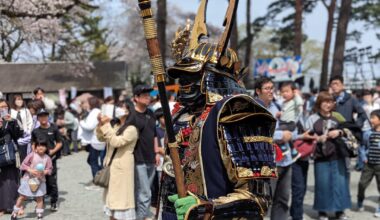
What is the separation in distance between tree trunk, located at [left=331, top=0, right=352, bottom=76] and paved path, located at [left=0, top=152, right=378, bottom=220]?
7.90 meters

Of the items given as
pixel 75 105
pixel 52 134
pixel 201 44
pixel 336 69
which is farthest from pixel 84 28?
pixel 201 44

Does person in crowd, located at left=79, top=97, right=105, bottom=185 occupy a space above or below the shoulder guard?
below

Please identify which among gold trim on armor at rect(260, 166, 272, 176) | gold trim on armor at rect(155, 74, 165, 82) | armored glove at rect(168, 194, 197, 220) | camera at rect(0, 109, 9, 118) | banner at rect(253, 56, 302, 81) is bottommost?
armored glove at rect(168, 194, 197, 220)

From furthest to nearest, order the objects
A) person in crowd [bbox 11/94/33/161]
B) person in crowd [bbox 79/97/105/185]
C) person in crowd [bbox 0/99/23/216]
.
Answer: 1. person in crowd [bbox 79/97/105/185]
2. person in crowd [bbox 11/94/33/161]
3. person in crowd [bbox 0/99/23/216]

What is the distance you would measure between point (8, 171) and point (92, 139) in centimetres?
203

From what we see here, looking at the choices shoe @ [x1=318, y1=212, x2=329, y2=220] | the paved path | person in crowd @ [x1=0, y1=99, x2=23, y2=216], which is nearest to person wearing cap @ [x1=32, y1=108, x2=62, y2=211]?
the paved path

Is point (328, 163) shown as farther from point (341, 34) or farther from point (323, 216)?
point (341, 34)

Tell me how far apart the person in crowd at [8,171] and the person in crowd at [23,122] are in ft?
1.23

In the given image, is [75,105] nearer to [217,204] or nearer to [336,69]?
[336,69]

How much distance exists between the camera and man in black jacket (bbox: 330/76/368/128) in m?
7.27

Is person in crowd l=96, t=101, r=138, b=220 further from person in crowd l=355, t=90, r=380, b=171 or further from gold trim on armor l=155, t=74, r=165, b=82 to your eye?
person in crowd l=355, t=90, r=380, b=171

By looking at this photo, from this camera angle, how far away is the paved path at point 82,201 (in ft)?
23.4

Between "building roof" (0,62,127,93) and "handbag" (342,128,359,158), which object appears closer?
"handbag" (342,128,359,158)

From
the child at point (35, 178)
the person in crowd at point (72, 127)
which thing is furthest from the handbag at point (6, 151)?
Result: the person in crowd at point (72, 127)
